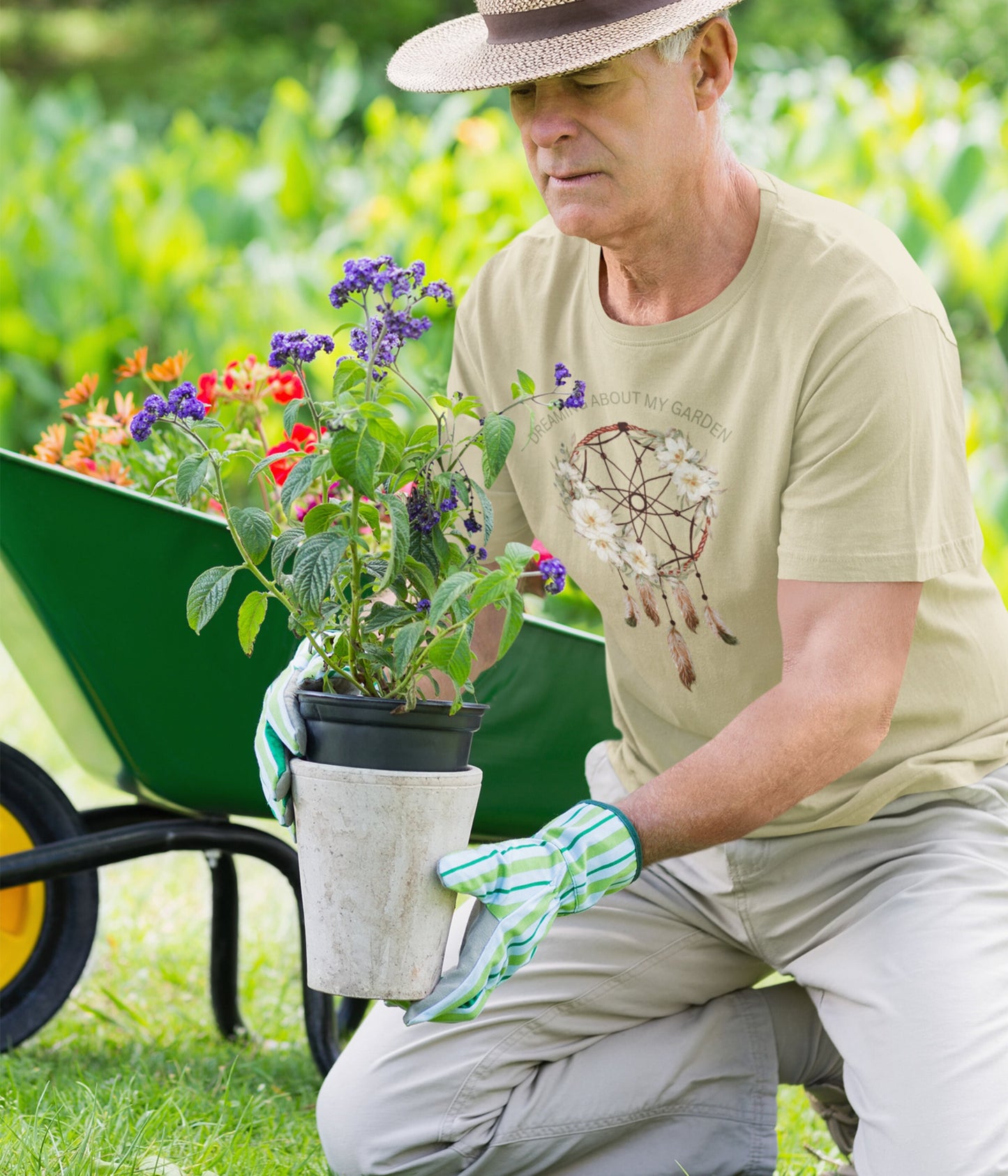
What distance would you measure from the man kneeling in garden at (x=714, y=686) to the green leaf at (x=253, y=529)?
31cm

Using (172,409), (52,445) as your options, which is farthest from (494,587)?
(52,445)

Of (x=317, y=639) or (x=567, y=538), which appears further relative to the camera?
(x=567, y=538)

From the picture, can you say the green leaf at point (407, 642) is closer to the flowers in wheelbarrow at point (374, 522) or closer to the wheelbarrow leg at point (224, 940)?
the flowers in wheelbarrow at point (374, 522)

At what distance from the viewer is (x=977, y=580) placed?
177cm

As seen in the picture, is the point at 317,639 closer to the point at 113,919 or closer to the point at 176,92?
the point at 113,919

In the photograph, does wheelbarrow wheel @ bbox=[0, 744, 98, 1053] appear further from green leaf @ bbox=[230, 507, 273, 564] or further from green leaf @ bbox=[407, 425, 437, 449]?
green leaf @ bbox=[407, 425, 437, 449]

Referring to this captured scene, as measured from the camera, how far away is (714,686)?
180 centimetres

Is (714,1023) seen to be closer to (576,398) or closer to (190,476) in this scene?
(576,398)

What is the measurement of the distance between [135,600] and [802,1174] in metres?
1.09

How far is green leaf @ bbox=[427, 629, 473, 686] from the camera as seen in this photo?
133 centimetres

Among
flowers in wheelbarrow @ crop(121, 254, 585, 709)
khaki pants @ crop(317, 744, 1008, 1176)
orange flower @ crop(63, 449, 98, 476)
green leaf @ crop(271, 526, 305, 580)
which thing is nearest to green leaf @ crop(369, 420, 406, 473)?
flowers in wheelbarrow @ crop(121, 254, 585, 709)

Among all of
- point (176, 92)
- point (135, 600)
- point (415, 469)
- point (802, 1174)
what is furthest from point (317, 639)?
point (176, 92)

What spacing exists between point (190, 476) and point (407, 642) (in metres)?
0.25

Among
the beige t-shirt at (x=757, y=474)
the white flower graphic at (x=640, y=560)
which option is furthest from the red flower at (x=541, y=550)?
the white flower graphic at (x=640, y=560)
